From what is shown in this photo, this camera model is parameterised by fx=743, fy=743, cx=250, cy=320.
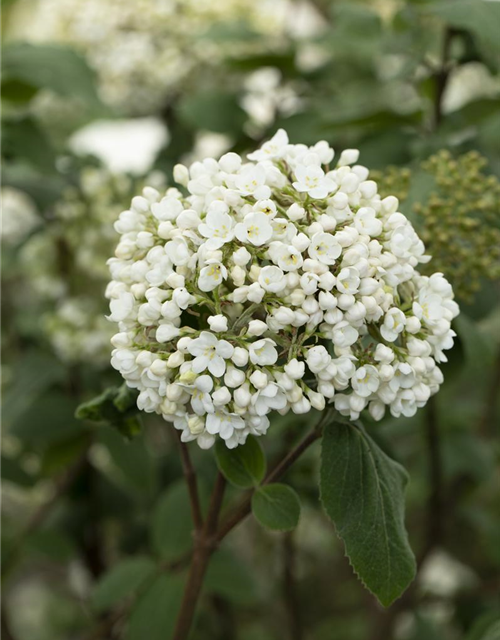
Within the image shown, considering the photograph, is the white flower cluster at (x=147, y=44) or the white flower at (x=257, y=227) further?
the white flower cluster at (x=147, y=44)

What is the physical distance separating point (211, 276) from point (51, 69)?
2.49ft

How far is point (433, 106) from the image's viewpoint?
1.30 meters

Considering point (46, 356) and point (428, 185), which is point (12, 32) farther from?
point (428, 185)

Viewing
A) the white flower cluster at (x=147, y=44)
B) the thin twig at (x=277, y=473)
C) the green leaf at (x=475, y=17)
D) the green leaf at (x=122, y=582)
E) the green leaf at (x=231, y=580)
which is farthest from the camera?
the white flower cluster at (x=147, y=44)

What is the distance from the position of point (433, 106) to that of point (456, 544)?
1525mm

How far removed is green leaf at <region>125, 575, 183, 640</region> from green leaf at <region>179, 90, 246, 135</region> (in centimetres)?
85

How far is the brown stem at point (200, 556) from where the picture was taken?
822 millimetres

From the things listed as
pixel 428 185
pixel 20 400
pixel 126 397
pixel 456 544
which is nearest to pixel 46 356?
pixel 20 400

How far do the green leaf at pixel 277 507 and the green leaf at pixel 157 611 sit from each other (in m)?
0.44

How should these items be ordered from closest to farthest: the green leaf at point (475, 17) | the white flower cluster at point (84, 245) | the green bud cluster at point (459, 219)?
the green bud cluster at point (459, 219) → the green leaf at point (475, 17) → the white flower cluster at point (84, 245)

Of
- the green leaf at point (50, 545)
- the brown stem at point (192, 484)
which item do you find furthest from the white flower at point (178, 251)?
the green leaf at point (50, 545)

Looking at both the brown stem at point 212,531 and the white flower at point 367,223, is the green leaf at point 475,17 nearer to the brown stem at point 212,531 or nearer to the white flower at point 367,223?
the white flower at point 367,223

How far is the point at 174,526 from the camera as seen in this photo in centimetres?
129

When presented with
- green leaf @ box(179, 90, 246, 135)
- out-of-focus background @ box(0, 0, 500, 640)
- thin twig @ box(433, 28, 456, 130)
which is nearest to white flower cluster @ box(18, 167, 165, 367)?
out-of-focus background @ box(0, 0, 500, 640)
